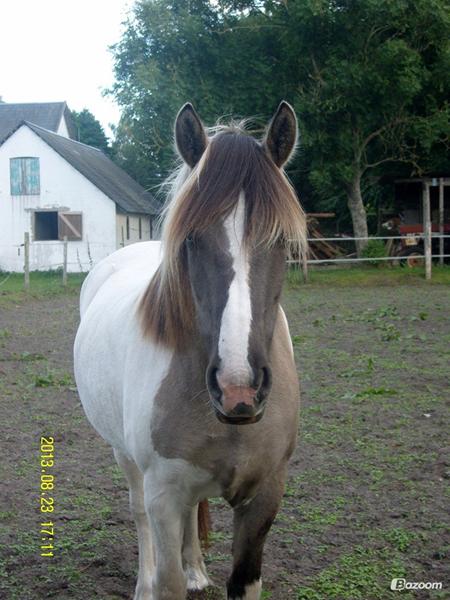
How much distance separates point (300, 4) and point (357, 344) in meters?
14.7

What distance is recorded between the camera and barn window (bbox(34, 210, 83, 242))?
2717 centimetres

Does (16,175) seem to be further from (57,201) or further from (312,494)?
(312,494)

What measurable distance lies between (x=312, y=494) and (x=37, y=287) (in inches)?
656

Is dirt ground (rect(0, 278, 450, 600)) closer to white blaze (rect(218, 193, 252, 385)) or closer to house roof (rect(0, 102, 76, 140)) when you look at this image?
white blaze (rect(218, 193, 252, 385))

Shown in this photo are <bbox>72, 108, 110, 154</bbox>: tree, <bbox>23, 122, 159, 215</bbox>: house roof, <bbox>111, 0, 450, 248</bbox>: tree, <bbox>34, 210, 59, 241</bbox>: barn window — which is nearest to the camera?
<bbox>111, 0, 450, 248</bbox>: tree

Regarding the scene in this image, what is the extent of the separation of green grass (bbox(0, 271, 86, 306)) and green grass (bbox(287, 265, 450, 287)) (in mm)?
6110

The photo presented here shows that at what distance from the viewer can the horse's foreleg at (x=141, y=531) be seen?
3.15m

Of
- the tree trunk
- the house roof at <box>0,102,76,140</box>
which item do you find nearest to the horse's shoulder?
the tree trunk

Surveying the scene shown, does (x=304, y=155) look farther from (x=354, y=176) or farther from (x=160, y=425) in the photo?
(x=160, y=425)

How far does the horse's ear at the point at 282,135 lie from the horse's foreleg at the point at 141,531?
1664mm

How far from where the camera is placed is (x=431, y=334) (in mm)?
9789

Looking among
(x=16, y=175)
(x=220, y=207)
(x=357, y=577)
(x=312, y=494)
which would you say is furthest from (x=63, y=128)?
(x=220, y=207)

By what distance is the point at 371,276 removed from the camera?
19047mm

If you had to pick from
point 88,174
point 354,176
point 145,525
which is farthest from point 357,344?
point 88,174
